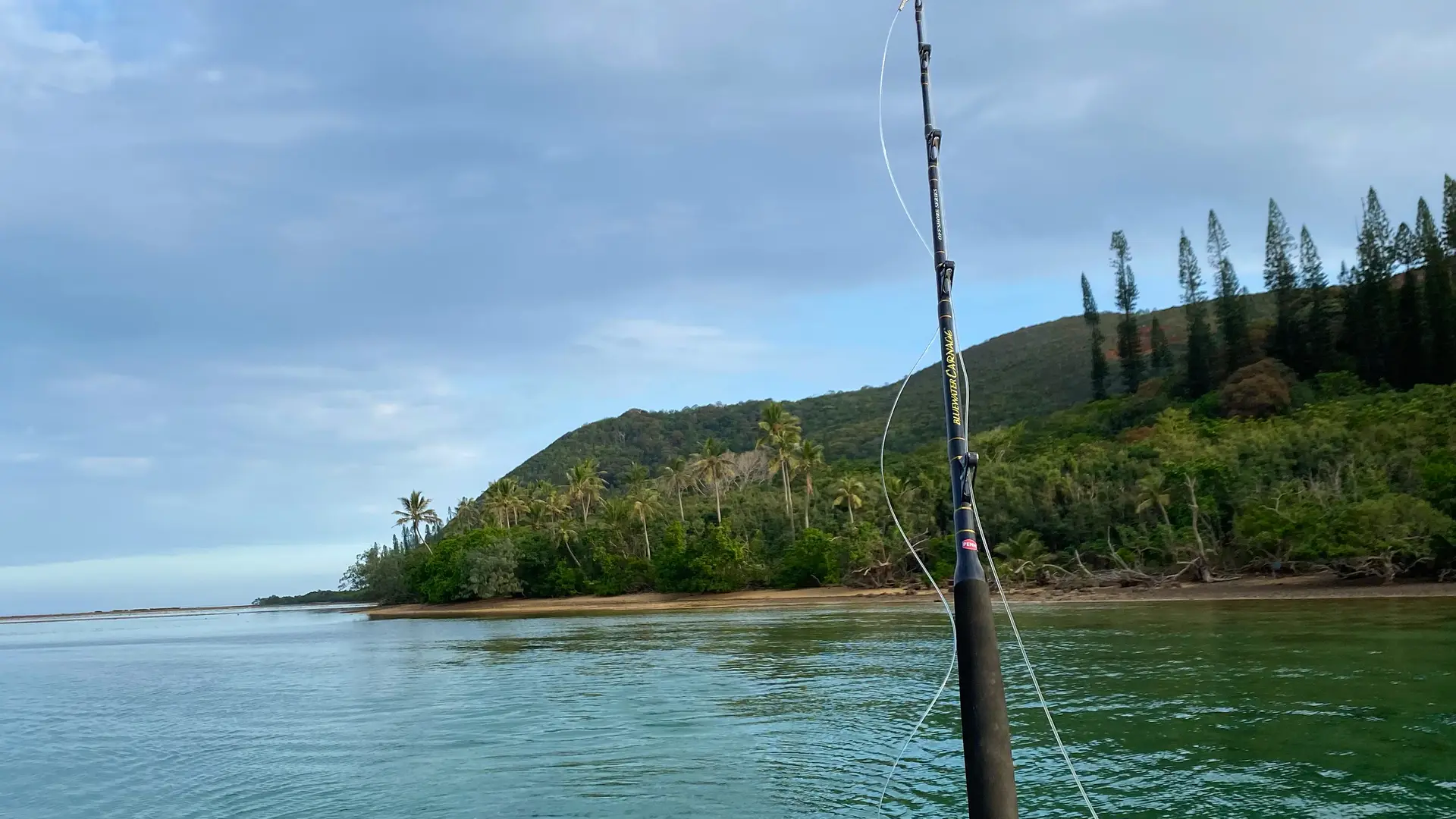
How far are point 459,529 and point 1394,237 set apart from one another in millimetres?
120891

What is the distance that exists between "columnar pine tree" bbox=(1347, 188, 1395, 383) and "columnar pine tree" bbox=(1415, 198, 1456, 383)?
3.89 meters

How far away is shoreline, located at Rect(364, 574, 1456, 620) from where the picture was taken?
4834 centimetres

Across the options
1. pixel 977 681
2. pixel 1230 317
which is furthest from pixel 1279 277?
pixel 977 681

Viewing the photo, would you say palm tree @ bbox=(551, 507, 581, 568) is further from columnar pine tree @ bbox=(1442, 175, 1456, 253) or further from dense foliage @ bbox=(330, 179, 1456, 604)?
columnar pine tree @ bbox=(1442, 175, 1456, 253)

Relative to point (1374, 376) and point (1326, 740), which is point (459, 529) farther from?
point (1326, 740)

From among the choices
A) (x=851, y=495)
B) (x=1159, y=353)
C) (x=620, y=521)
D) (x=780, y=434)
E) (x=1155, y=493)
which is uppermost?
(x=1159, y=353)

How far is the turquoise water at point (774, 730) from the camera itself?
48.9 ft

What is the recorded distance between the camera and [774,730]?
2102 centimetres

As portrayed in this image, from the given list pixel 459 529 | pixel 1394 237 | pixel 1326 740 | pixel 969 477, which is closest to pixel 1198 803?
pixel 1326 740

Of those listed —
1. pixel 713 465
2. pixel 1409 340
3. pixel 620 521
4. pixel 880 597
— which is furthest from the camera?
pixel 620 521

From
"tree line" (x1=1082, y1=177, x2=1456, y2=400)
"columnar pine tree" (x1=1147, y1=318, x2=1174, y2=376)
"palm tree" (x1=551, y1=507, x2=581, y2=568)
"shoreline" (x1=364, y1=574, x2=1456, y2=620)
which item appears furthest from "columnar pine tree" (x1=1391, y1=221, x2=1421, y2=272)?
"palm tree" (x1=551, y1=507, x2=581, y2=568)

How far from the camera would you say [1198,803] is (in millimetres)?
13438

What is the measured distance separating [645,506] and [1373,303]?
69.5 meters

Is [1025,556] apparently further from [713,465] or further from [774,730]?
[774,730]
